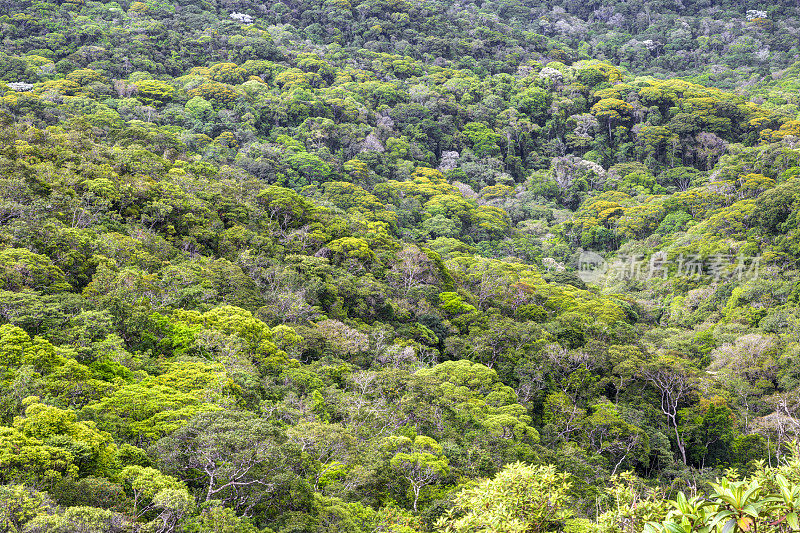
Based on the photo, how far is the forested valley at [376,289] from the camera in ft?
48.3

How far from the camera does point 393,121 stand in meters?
80.9

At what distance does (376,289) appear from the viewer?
115ft

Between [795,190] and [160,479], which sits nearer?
[160,479]

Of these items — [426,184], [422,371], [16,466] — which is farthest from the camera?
[426,184]

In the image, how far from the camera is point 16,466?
40.7ft

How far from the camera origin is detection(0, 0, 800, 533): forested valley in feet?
48.3

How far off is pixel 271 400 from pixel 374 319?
1368 cm

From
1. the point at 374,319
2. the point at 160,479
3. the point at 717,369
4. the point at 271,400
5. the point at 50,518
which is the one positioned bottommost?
the point at 717,369

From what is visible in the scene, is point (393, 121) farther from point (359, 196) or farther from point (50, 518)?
point (50, 518)

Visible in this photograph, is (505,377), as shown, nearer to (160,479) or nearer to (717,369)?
(717,369)

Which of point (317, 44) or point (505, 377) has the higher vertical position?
point (317, 44)

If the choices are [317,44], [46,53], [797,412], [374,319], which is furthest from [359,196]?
[317,44]

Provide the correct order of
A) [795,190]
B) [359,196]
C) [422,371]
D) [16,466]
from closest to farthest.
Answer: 1. [16,466]
2. [422,371]
3. [795,190]
4. [359,196]

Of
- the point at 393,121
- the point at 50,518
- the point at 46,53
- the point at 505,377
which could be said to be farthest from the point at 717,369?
the point at 46,53
